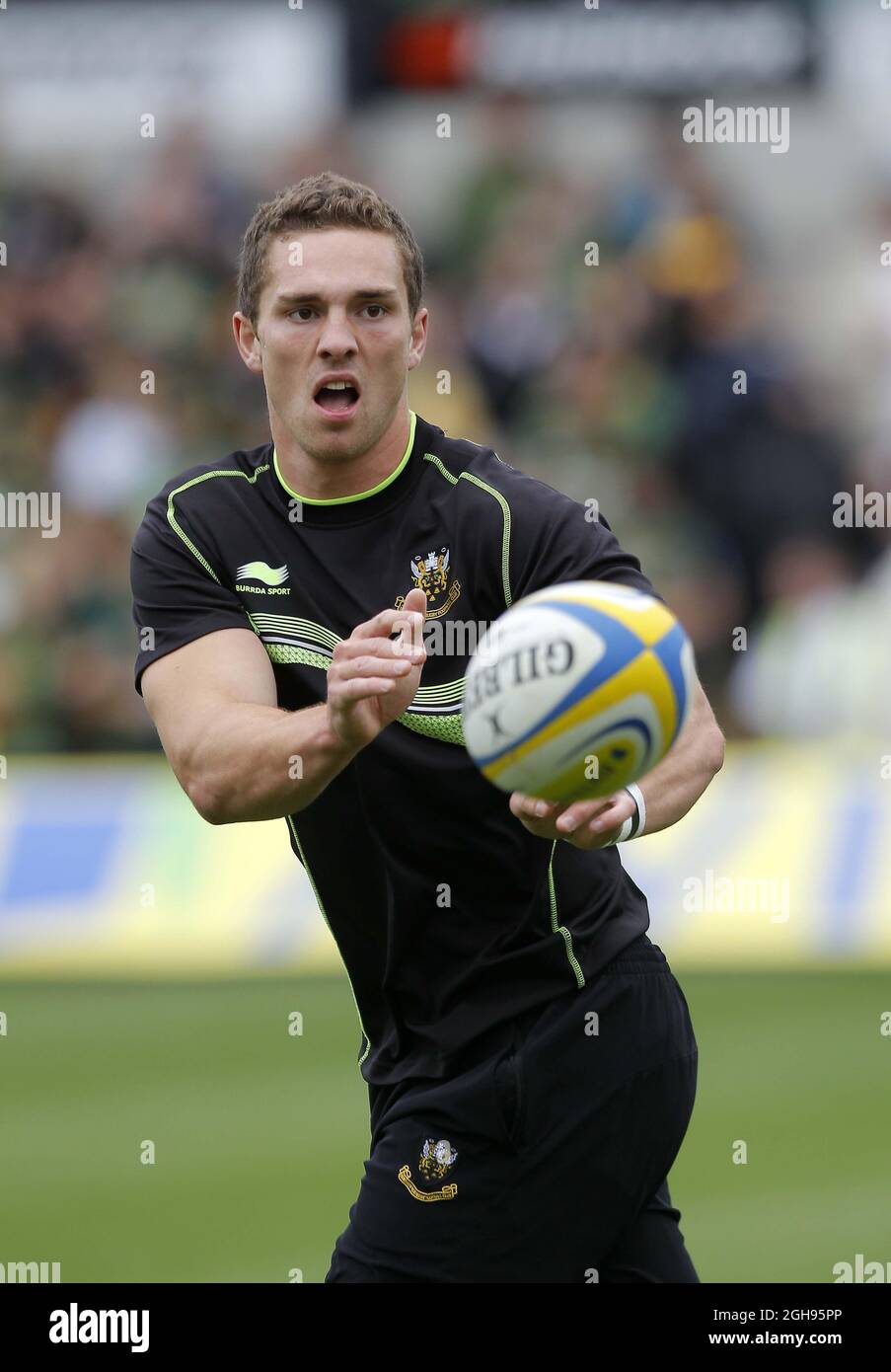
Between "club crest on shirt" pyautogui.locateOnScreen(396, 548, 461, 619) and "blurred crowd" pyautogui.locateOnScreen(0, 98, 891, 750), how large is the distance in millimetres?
9074

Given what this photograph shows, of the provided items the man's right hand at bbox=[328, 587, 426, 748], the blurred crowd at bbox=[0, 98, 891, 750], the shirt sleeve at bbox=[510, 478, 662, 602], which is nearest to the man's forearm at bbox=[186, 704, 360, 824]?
the man's right hand at bbox=[328, 587, 426, 748]

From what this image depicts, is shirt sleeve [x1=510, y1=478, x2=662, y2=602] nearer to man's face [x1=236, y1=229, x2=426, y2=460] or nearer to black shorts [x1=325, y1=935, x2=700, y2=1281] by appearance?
man's face [x1=236, y1=229, x2=426, y2=460]

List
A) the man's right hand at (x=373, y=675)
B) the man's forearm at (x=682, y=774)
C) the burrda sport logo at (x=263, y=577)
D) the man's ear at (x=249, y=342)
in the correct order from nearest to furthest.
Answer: the man's right hand at (x=373, y=675), the man's forearm at (x=682, y=774), the burrda sport logo at (x=263, y=577), the man's ear at (x=249, y=342)

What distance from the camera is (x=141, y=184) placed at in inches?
642

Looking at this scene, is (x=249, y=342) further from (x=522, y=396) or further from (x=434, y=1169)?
(x=522, y=396)

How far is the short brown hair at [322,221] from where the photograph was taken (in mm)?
4801

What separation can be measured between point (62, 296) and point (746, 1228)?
1064cm

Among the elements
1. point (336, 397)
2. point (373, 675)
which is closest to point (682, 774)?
point (373, 675)

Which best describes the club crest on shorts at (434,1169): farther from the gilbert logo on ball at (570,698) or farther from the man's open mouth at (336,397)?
the man's open mouth at (336,397)

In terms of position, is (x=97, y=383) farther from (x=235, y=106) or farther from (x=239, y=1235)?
(x=239, y=1235)

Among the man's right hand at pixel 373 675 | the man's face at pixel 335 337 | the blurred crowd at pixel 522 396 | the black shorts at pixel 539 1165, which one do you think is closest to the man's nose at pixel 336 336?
the man's face at pixel 335 337

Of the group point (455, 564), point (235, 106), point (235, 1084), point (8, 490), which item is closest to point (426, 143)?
point (235, 106)

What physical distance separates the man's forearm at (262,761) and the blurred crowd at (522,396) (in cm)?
950

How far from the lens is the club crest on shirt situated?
15.4 feet
